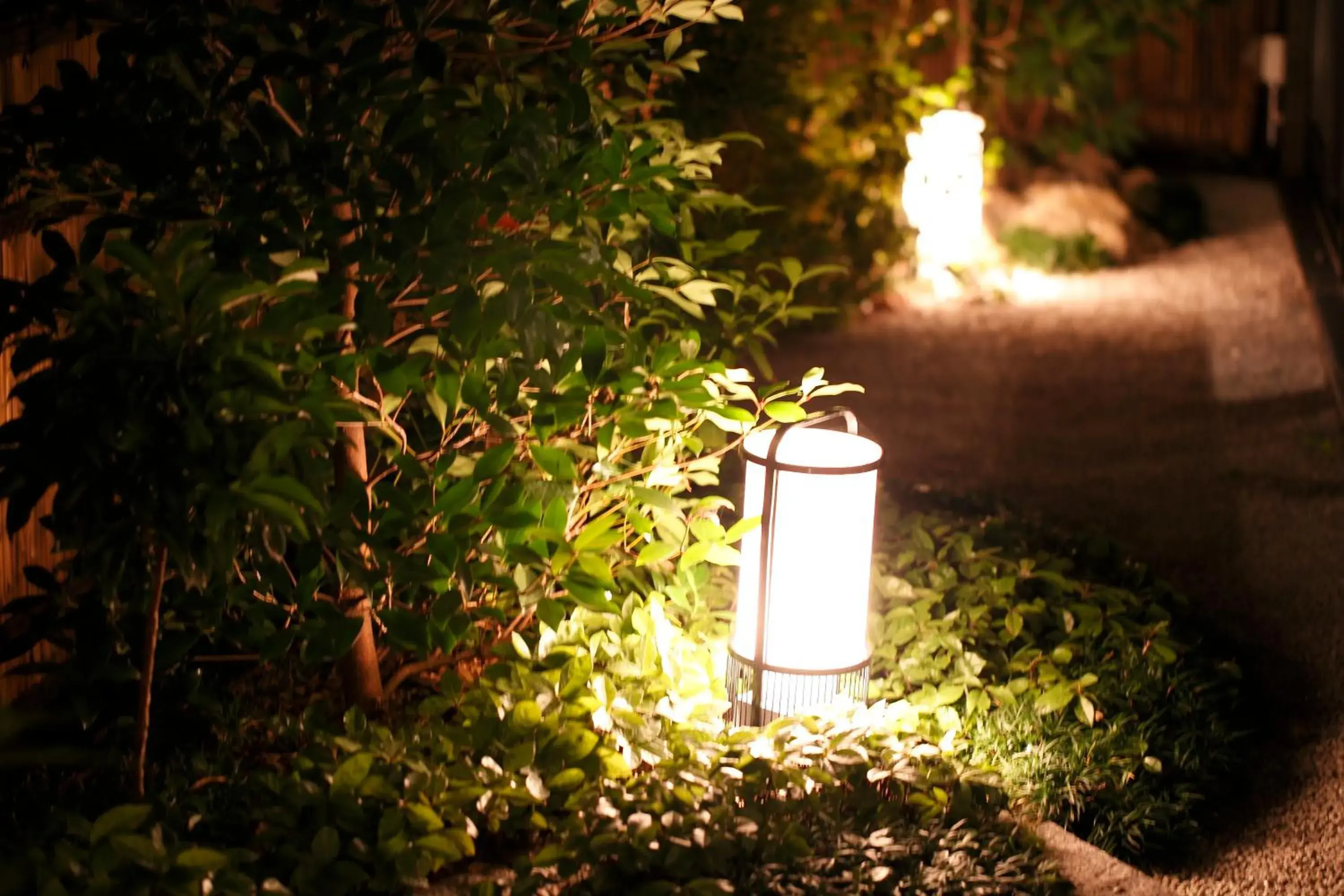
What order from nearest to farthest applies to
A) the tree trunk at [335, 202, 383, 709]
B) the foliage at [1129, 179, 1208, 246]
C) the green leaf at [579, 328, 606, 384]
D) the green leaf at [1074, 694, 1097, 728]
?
the green leaf at [579, 328, 606, 384] < the tree trunk at [335, 202, 383, 709] < the green leaf at [1074, 694, 1097, 728] < the foliage at [1129, 179, 1208, 246]

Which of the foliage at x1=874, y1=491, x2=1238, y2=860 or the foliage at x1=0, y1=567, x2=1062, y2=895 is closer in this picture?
the foliage at x1=0, y1=567, x2=1062, y2=895

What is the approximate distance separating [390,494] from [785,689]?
1101 mm

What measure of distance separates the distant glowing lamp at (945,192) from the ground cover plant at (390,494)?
5561mm

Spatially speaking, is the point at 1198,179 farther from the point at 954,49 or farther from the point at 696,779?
the point at 696,779

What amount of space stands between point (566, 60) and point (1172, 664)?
7.62 feet

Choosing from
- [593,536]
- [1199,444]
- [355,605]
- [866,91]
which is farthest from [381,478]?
[866,91]

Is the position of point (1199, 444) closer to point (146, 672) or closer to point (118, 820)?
point (146, 672)

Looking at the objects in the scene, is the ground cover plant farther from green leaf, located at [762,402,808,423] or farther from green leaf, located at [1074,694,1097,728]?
green leaf, located at [1074,694,1097,728]

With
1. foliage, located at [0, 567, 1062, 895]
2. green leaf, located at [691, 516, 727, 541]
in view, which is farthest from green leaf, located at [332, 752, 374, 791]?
green leaf, located at [691, 516, 727, 541]

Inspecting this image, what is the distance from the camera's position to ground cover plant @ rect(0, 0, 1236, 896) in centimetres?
231

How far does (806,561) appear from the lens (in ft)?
10.5

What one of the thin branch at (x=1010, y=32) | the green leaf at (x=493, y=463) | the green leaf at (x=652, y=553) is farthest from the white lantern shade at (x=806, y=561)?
the thin branch at (x=1010, y=32)

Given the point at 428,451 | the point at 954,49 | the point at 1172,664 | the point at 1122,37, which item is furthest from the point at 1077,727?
the point at 954,49

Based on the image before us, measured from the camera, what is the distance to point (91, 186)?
2895mm
